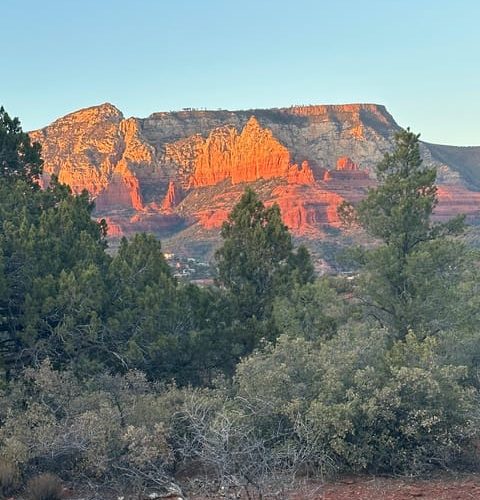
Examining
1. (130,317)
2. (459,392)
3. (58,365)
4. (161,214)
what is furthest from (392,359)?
(161,214)

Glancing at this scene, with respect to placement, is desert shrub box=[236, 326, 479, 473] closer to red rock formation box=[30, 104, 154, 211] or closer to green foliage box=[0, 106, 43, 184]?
green foliage box=[0, 106, 43, 184]

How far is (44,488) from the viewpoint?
1075 centimetres

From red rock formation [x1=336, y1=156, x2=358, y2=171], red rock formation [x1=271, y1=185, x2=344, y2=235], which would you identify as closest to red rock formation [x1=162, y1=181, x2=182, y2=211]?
red rock formation [x1=271, y1=185, x2=344, y2=235]

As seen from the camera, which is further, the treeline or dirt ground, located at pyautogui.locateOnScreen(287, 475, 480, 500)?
the treeline

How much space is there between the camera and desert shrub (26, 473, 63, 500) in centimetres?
1069

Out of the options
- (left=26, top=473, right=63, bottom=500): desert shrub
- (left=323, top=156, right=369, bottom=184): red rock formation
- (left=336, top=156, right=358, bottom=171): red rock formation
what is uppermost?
(left=336, top=156, right=358, bottom=171): red rock formation

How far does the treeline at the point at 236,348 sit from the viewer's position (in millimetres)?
11219

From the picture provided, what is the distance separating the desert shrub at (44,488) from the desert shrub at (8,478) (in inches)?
10.6

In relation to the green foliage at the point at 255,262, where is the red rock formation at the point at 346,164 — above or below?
above

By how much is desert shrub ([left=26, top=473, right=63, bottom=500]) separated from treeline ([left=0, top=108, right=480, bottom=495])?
418 mm

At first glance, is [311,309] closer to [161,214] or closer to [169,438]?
[169,438]

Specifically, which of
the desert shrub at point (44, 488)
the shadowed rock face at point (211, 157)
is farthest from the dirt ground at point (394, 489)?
the shadowed rock face at point (211, 157)

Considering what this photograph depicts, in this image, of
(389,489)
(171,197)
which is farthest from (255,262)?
(171,197)

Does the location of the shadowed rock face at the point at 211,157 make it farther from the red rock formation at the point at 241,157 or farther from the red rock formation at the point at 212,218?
the red rock formation at the point at 212,218
